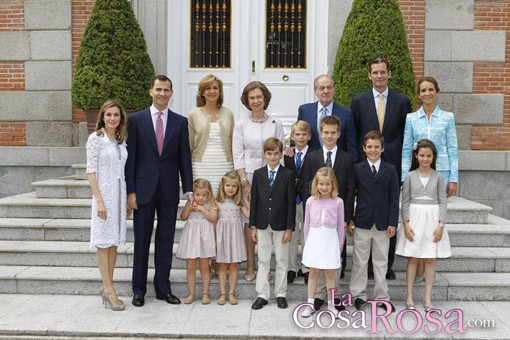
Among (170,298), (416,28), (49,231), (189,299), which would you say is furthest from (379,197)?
(416,28)

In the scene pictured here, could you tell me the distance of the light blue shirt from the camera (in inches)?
211

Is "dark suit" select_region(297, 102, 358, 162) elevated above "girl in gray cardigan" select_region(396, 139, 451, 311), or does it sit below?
above

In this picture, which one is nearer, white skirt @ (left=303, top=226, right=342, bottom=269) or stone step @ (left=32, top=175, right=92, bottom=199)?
white skirt @ (left=303, top=226, right=342, bottom=269)

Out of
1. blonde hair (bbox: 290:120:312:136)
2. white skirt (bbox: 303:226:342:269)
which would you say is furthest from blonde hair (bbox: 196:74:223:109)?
white skirt (bbox: 303:226:342:269)

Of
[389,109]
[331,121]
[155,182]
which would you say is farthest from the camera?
[389,109]

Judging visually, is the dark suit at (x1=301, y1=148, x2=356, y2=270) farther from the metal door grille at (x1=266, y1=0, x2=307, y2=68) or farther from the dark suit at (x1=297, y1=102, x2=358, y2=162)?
the metal door grille at (x1=266, y1=0, x2=307, y2=68)

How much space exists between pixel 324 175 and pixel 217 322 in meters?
1.54

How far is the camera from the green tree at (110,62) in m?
7.39

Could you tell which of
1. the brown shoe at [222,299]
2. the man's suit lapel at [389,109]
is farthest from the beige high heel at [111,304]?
the man's suit lapel at [389,109]

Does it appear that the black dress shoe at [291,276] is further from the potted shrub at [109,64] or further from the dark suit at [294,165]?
the potted shrub at [109,64]

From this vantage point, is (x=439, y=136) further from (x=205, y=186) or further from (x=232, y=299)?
(x=232, y=299)

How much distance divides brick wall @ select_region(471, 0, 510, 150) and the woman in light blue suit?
10.9ft

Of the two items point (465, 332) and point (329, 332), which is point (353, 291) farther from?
point (465, 332)

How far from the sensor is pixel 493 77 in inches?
329
